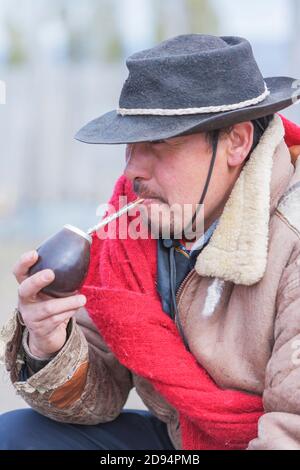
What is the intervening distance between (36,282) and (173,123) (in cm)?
51

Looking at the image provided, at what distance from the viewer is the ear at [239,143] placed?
2.08 metres

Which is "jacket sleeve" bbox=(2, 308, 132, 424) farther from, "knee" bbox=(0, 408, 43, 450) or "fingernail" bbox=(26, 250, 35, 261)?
"fingernail" bbox=(26, 250, 35, 261)

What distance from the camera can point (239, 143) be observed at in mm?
2088

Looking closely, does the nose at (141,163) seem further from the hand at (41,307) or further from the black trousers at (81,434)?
the black trousers at (81,434)

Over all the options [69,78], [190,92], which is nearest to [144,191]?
[190,92]

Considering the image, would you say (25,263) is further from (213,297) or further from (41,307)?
(213,297)

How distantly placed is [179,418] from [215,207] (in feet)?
2.00

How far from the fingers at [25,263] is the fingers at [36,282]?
3 centimetres

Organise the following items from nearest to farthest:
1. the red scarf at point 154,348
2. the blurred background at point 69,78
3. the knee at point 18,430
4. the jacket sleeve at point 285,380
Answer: the jacket sleeve at point 285,380 → the red scarf at point 154,348 → the knee at point 18,430 → the blurred background at point 69,78

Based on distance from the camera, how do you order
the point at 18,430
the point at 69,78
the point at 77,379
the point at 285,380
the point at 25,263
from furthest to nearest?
Result: 1. the point at 69,78
2. the point at 18,430
3. the point at 77,379
4. the point at 25,263
5. the point at 285,380

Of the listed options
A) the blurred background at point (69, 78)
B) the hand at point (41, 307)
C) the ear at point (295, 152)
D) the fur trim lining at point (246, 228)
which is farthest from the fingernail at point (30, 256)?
the blurred background at point (69, 78)

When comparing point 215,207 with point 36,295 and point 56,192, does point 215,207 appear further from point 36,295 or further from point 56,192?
point 56,192

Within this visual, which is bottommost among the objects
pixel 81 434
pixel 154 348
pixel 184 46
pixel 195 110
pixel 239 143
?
pixel 81 434

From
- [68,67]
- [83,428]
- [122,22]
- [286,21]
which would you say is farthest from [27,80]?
[83,428]
